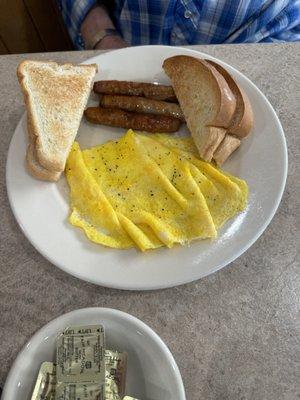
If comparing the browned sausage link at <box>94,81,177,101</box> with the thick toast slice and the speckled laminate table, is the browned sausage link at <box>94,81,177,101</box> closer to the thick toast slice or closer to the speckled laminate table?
the thick toast slice

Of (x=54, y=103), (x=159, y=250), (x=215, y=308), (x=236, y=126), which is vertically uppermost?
(x=54, y=103)

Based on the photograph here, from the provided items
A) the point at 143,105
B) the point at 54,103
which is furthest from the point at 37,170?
the point at 143,105

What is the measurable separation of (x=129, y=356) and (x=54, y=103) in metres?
0.69

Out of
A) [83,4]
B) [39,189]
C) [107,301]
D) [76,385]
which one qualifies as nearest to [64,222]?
[39,189]

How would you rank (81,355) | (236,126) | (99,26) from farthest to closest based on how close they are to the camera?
(99,26) < (236,126) < (81,355)

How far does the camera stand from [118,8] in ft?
4.91

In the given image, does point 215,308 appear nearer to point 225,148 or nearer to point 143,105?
point 225,148

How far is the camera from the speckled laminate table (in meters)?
0.98

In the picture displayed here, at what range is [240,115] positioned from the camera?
1.15 metres

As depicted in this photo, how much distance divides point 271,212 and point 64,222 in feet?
1.62

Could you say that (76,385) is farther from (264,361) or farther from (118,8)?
(118,8)

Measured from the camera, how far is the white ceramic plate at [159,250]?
1017mm

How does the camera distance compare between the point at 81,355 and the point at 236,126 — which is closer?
the point at 81,355

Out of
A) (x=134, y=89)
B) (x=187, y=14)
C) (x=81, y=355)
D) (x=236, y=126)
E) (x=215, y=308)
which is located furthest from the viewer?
(x=187, y=14)
